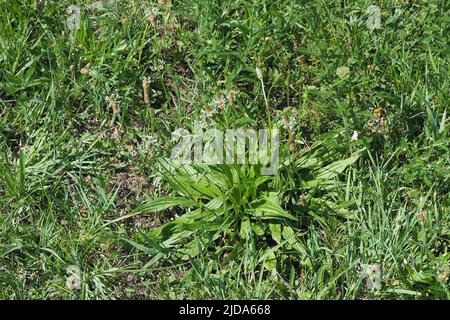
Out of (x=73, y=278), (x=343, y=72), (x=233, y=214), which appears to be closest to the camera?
(x=73, y=278)

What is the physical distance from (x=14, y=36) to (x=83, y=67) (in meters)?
0.42

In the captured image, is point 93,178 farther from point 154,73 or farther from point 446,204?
point 446,204

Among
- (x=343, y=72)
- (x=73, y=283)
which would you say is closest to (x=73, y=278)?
(x=73, y=283)

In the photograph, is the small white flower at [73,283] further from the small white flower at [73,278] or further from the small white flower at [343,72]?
the small white flower at [343,72]

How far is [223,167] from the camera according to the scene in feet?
11.9

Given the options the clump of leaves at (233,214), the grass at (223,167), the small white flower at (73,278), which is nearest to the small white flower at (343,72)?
the grass at (223,167)

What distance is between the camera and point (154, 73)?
426 centimetres

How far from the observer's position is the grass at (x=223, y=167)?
3479mm

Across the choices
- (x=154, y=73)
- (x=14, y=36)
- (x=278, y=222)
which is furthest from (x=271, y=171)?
(x=14, y=36)

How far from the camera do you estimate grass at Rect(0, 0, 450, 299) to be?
11.4ft

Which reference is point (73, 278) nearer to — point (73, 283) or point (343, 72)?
point (73, 283)

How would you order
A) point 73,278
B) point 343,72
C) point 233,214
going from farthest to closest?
point 343,72 < point 233,214 < point 73,278

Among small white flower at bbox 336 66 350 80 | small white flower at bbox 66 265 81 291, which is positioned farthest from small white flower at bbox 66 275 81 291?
small white flower at bbox 336 66 350 80

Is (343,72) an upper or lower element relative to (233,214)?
upper
